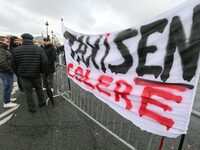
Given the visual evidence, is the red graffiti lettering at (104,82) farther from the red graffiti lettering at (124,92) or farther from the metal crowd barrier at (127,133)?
the metal crowd barrier at (127,133)

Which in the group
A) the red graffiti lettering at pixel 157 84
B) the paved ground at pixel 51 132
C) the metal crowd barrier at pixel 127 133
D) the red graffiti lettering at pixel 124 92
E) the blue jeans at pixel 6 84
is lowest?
the paved ground at pixel 51 132

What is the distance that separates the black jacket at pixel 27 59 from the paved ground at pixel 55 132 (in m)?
1.10

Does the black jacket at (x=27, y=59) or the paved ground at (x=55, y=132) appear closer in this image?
the paved ground at (x=55, y=132)

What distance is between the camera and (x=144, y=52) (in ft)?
7.77

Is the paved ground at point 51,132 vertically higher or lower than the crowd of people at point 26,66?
lower

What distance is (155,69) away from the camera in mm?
2242

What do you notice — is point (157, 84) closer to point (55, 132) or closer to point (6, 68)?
point (55, 132)

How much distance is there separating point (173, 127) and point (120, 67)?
1.16 metres

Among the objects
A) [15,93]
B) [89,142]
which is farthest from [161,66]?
[15,93]

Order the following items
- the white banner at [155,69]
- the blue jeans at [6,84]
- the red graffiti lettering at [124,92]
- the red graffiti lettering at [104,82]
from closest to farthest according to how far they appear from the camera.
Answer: the white banner at [155,69] → the red graffiti lettering at [124,92] → the red graffiti lettering at [104,82] → the blue jeans at [6,84]

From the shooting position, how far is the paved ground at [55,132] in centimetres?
331

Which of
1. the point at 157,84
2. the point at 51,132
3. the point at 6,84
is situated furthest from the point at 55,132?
the point at 157,84

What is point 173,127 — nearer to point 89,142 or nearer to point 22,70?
point 89,142

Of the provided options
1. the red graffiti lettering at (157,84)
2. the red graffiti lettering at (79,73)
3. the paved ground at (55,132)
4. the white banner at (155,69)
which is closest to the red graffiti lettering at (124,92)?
the white banner at (155,69)
